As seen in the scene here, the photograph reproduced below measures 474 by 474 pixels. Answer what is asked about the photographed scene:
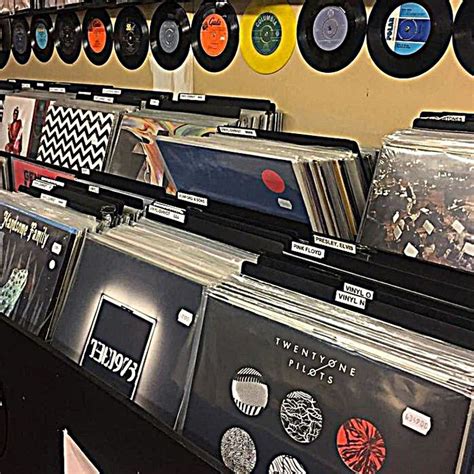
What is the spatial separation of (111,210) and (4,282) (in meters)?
0.25

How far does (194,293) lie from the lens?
814mm

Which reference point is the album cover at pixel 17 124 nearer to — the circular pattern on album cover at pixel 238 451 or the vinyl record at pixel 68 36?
the vinyl record at pixel 68 36

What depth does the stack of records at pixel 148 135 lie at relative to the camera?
1427 mm

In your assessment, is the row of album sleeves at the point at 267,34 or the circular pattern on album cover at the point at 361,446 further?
the row of album sleeves at the point at 267,34

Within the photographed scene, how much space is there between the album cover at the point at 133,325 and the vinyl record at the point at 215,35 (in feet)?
3.00

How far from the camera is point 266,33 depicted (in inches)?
63.2

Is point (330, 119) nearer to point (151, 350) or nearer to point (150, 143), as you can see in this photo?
point (150, 143)

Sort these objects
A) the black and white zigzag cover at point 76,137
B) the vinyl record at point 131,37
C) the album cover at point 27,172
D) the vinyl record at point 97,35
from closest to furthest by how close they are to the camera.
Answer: the album cover at point 27,172 < the black and white zigzag cover at point 76,137 < the vinyl record at point 131,37 < the vinyl record at point 97,35

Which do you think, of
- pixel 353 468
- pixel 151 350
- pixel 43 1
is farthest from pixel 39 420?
pixel 43 1

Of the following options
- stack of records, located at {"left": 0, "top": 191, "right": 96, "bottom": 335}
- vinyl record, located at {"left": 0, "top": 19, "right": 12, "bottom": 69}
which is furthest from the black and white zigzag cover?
vinyl record, located at {"left": 0, "top": 19, "right": 12, "bottom": 69}

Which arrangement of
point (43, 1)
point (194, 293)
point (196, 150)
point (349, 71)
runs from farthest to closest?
point (43, 1) → point (349, 71) → point (196, 150) → point (194, 293)

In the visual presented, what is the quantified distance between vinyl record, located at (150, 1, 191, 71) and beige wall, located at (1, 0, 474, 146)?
0.04 meters

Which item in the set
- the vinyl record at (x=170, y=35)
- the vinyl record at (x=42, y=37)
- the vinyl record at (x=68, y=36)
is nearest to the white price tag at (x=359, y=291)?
the vinyl record at (x=170, y=35)

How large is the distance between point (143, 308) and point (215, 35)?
109cm
